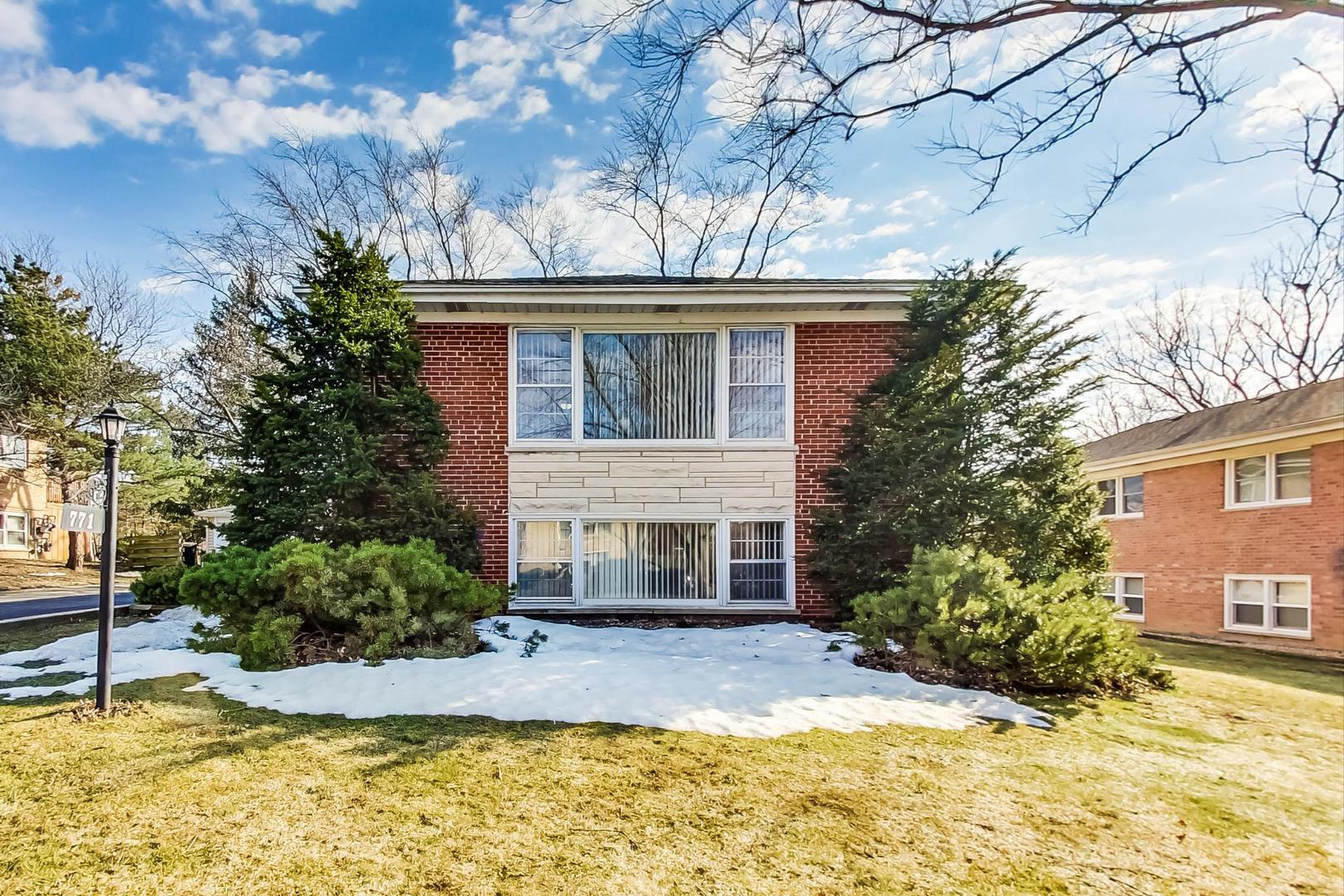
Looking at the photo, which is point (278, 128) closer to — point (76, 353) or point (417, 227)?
point (417, 227)

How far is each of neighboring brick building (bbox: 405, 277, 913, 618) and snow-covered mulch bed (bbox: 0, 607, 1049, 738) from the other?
5.53 feet

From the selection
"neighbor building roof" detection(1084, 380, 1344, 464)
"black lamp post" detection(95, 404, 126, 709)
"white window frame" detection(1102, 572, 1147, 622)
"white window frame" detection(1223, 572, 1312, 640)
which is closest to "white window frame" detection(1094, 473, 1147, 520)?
"neighbor building roof" detection(1084, 380, 1344, 464)

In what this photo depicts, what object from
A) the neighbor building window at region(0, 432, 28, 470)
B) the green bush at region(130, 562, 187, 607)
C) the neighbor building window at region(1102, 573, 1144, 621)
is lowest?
the neighbor building window at region(1102, 573, 1144, 621)

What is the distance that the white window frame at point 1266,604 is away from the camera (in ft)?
14.4

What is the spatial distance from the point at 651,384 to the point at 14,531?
26.2 meters

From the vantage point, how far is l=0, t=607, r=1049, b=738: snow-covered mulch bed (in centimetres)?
414

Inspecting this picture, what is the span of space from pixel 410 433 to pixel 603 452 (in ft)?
8.04

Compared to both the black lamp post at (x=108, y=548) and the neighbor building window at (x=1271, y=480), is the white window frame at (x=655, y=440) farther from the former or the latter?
the neighbor building window at (x=1271, y=480)

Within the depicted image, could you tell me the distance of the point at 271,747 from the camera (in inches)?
133

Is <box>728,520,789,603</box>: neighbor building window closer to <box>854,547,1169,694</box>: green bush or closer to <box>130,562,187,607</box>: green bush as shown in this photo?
<box>854,547,1169,694</box>: green bush

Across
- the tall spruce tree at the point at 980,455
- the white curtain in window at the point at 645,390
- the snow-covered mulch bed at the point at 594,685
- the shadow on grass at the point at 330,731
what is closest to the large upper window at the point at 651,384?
the white curtain in window at the point at 645,390

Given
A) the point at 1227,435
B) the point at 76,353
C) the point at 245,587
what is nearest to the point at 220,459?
the point at 76,353

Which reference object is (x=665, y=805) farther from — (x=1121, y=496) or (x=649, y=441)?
(x=1121, y=496)

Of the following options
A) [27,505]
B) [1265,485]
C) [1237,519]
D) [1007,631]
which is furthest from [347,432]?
[27,505]
